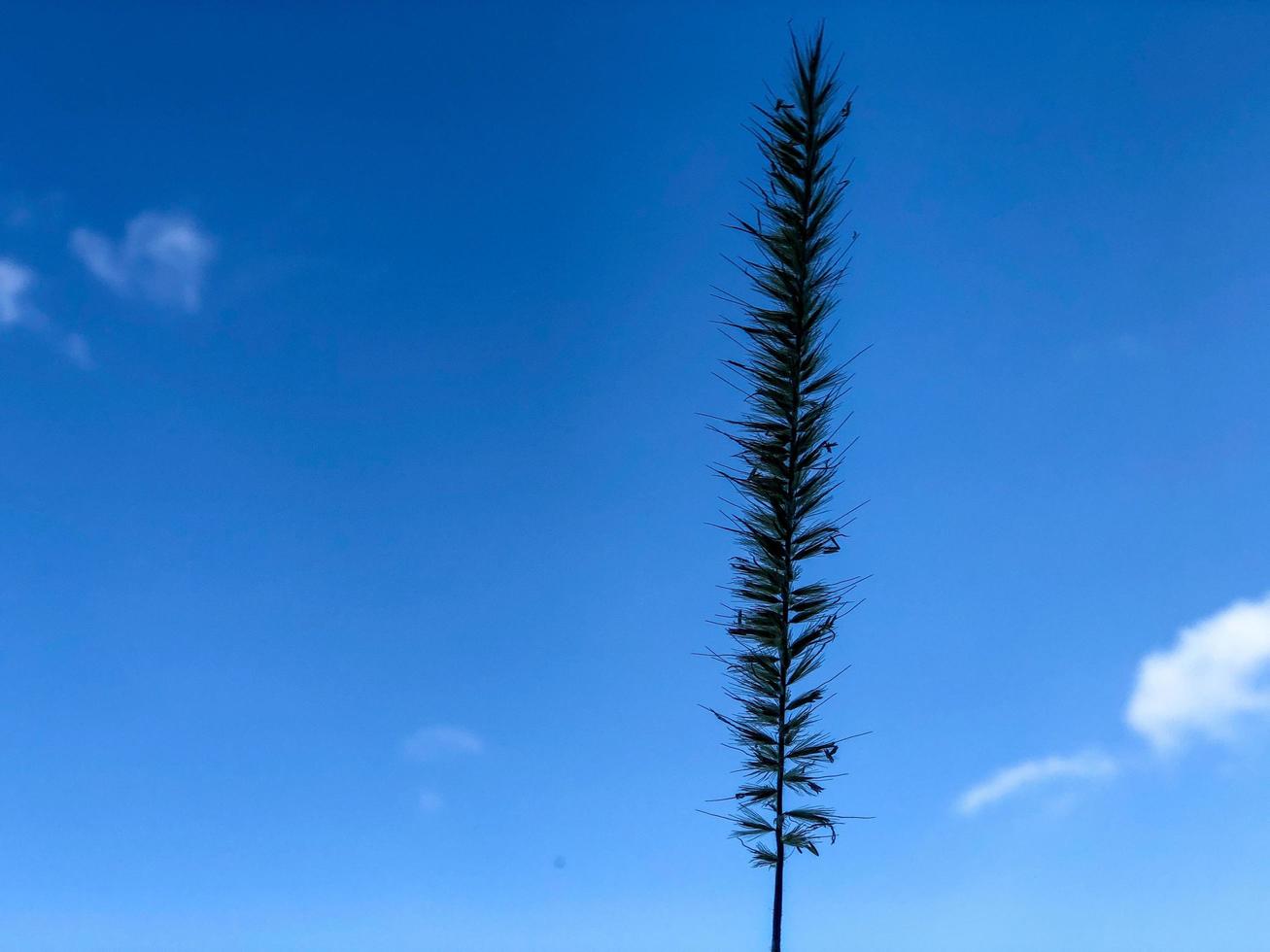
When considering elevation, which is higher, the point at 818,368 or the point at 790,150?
the point at 790,150

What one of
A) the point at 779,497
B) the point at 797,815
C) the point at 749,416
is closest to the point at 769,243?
the point at 749,416

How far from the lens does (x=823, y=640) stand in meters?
11.6

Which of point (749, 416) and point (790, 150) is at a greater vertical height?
point (790, 150)

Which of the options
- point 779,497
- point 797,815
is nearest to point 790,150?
point 779,497

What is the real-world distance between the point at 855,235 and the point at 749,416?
8.15 feet

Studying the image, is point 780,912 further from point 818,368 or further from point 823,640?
point 818,368

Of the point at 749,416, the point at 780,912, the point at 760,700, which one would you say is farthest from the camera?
the point at 749,416

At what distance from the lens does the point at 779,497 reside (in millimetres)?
11961

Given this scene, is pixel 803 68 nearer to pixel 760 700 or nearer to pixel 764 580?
pixel 764 580

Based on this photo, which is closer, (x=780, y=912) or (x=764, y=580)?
(x=780, y=912)

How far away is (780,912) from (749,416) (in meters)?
5.43

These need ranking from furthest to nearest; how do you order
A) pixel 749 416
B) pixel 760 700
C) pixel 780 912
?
1. pixel 749 416
2. pixel 760 700
3. pixel 780 912

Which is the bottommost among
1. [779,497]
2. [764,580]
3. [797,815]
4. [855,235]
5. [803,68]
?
[797,815]

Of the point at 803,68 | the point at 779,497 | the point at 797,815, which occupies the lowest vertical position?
the point at 797,815
